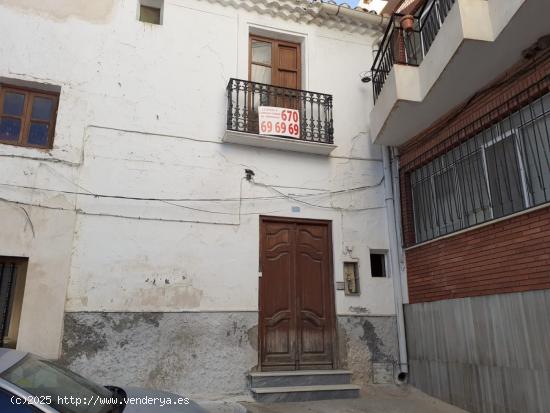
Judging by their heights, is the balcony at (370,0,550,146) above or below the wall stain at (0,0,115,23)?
below

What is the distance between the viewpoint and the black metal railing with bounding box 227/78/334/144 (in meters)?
7.70

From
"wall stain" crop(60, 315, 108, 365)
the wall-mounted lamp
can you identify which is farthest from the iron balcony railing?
"wall stain" crop(60, 315, 108, 365)

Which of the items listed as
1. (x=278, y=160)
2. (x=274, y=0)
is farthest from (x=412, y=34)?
(x=278, y=160)

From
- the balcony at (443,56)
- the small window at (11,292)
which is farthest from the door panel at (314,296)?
the small window at (11,292)

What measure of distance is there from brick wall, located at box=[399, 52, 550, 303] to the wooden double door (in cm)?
146

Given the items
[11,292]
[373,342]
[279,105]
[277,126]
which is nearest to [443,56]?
[277,126]

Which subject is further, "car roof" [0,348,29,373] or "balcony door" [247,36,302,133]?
"balcony door" [247,36,302,133]

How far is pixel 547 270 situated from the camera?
197 inches

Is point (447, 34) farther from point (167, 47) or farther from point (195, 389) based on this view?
point (195, 389)

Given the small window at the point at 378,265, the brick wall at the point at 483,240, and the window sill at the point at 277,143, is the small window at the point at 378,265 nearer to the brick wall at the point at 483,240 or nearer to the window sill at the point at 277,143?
the brick wall at the point at 483,240

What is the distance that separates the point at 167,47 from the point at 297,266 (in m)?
4.22

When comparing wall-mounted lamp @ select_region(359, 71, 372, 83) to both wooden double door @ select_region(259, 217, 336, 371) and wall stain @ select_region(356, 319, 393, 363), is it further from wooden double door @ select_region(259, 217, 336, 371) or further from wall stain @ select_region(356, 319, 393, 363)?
wall stain @ select_region(356, 319, 393, 363)

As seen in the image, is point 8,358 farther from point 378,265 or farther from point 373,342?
point 378,265

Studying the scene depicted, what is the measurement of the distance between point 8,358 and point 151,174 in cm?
407
